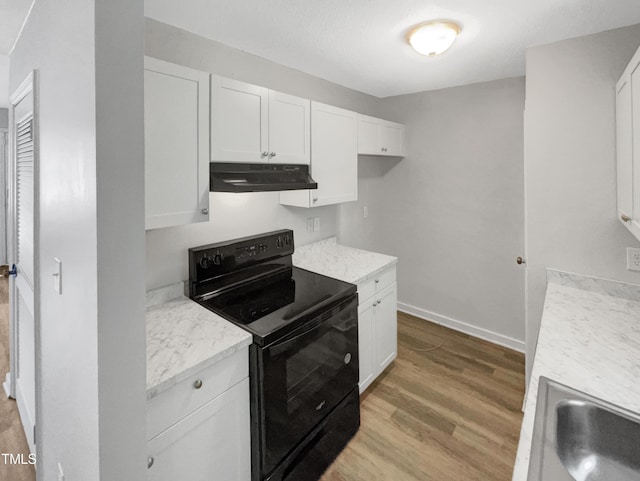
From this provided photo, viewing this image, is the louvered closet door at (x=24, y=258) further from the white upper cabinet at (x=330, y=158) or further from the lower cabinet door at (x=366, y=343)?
the lower cabinet door at (x=366, y=343)

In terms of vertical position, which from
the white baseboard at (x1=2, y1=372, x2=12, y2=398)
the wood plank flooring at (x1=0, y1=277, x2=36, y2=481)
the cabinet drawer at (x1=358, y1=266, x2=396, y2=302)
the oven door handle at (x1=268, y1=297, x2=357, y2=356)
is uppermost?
the cabinet drawer at (x1=358, y1=266, x2=396, y2=302)

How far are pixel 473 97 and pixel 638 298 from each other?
200cm

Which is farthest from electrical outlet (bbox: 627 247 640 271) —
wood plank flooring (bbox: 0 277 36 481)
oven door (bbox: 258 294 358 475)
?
wood plank flooring (bbox: 0 277 36 481)

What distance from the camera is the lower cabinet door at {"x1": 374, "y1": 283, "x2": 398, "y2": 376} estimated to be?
2.42m

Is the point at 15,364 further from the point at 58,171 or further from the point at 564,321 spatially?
the point at 564,321

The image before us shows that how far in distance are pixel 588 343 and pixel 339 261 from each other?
61.6 inches

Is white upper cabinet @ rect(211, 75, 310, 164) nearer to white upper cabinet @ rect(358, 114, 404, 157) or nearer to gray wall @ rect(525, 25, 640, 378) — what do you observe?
white upper cabinet @ rect(358, 114, 404, 157)

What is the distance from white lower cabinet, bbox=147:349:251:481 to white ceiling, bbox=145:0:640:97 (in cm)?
168

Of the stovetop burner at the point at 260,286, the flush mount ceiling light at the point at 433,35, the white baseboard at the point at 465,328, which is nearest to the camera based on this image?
the stovetop burner at the point at 260,286

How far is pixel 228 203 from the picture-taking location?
84.4 inches

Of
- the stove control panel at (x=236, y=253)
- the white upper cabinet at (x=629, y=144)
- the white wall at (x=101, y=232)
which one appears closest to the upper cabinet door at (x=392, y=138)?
the stove control panel at (x=236, y=253)

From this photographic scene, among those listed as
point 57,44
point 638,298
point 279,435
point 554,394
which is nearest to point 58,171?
point 57,44

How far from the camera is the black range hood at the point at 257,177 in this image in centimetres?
167

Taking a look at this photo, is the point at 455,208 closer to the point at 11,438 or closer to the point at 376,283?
the point at 376,283
